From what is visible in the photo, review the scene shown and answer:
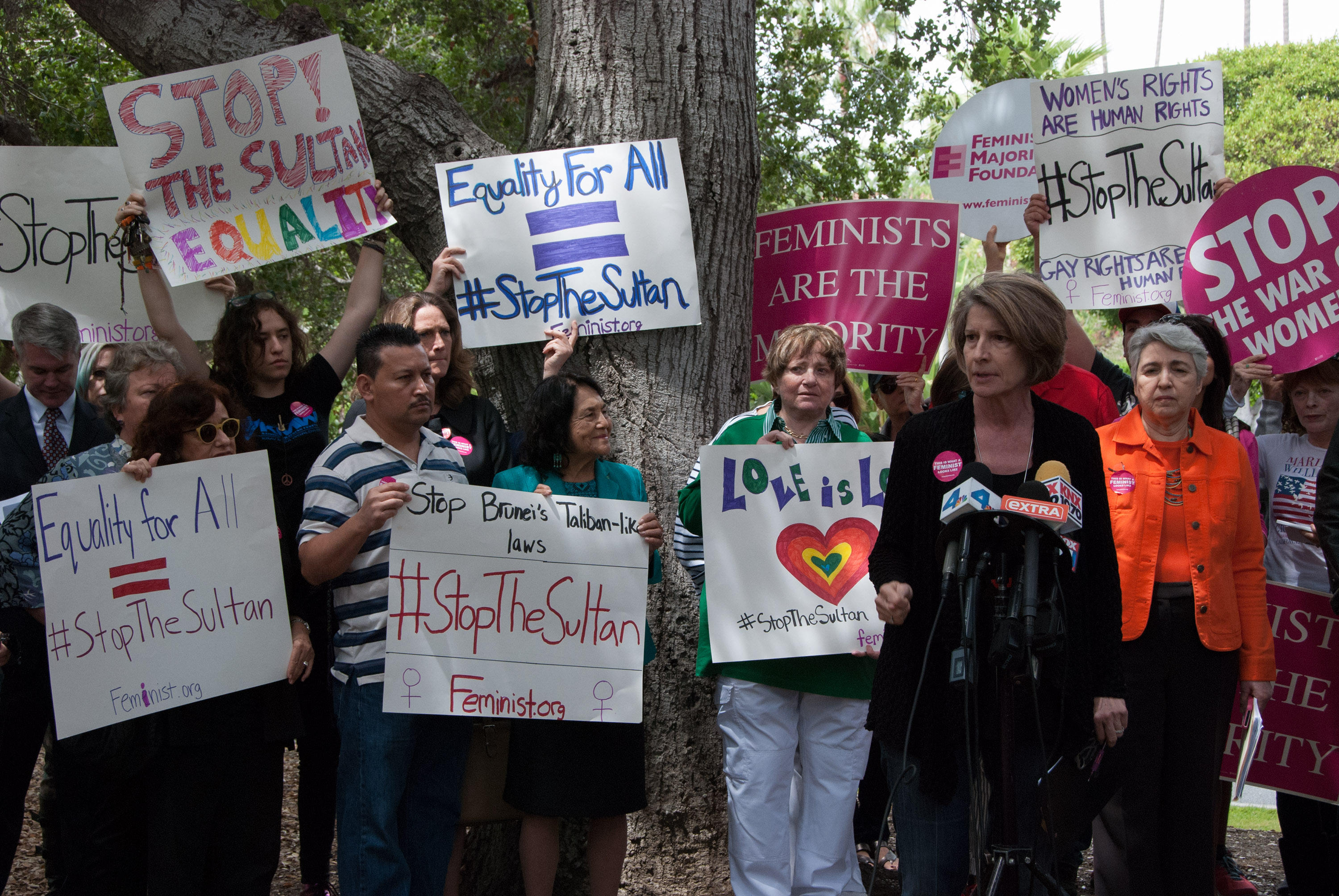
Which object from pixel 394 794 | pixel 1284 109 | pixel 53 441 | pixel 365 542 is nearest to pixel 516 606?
pixel 365 542

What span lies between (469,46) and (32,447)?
21.4 feet

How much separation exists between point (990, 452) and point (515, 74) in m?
8.01

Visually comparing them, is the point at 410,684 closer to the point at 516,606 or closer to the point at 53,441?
the point at 516,606

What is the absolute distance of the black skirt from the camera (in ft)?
11.9

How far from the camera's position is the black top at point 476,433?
4172 millimetres

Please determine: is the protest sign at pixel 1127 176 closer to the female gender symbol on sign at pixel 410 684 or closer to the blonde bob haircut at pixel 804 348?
the blonde bob haircut at pixel 804 348

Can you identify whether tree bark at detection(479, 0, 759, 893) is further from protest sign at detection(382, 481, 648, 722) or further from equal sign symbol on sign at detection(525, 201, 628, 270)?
protest sign at detection(382, 481, 648, 722)

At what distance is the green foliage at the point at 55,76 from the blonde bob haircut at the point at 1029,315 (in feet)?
22.4

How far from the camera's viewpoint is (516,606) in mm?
3703

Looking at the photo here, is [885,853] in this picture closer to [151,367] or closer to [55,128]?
[151,367]

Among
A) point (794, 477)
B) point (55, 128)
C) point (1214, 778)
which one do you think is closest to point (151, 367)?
point (794, 477)

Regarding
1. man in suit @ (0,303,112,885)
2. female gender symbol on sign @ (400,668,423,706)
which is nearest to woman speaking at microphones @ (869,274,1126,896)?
female gender symbol on sign @ (400,668,423,706)

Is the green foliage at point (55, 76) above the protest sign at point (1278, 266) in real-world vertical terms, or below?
above

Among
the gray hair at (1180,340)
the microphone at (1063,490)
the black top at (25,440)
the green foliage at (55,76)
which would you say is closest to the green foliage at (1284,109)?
the green foliage at (55,76)
